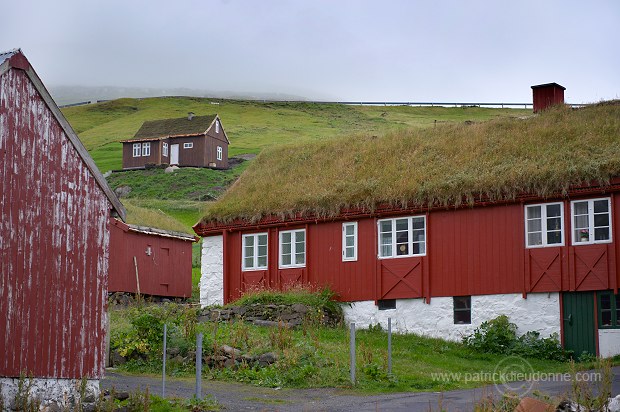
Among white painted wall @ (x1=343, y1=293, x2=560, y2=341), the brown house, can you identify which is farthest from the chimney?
the brown house

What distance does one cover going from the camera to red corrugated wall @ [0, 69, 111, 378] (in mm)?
14867

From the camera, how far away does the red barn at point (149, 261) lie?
36531mm

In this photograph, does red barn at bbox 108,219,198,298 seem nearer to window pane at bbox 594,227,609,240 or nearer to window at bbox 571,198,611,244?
window at bbox 571,198,611,244

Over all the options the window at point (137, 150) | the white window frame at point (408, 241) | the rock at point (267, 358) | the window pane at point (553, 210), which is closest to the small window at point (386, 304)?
the white window frame at point (408, 241)

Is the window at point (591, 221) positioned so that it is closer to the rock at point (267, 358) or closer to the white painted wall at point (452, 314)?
the white painted wall at point (452, 314)

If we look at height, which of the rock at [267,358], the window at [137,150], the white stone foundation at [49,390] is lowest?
the white stone foundation at [49,390]

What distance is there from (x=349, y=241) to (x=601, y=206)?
26.7 ft

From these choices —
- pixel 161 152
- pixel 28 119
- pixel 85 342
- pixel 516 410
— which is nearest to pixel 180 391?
pixel 85 342

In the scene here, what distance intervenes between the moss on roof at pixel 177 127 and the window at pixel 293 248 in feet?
169

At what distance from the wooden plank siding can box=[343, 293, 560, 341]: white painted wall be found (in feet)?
0.79

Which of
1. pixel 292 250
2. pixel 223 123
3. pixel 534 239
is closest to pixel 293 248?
pixel 292 250

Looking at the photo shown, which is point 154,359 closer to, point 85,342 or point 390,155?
point 85,342

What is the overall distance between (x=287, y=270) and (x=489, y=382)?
37.8 feet

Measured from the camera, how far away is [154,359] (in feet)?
71.4
